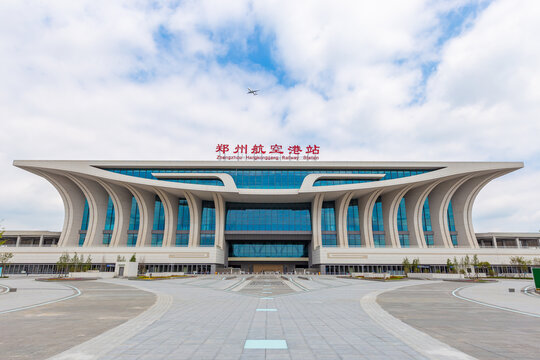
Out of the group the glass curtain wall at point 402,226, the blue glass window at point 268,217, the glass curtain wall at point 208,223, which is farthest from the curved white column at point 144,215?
the glass curtain wall at point 402,226

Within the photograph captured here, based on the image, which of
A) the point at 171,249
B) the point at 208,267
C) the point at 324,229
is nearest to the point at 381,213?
the point at 324,229

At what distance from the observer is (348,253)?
2072 inches

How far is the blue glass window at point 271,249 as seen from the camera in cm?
6488

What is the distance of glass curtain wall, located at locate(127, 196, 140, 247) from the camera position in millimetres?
58750

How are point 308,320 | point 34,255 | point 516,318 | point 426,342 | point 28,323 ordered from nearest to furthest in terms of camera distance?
point 426,342 → point 28,323 → point 308,320 → point 516,318 → point 34,255

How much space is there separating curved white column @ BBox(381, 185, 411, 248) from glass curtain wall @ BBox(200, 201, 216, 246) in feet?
109

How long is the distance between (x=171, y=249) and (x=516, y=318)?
49.2 meters

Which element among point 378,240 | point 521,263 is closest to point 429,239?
point 378,240

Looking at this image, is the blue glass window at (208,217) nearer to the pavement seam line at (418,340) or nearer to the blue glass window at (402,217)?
the blue glass window at (402,217)

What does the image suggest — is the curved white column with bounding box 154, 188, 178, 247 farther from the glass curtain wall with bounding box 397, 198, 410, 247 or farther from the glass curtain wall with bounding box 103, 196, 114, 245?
the glass curtain wall with bounding box 397, 198, 410, 247

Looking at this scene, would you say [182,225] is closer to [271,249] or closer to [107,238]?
[107,238]

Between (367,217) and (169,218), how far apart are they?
37.5 m

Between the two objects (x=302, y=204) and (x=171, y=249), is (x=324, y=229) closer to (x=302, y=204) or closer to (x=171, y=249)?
(x=302, y=204)

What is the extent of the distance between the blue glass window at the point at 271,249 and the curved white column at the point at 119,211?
21.1 meters
